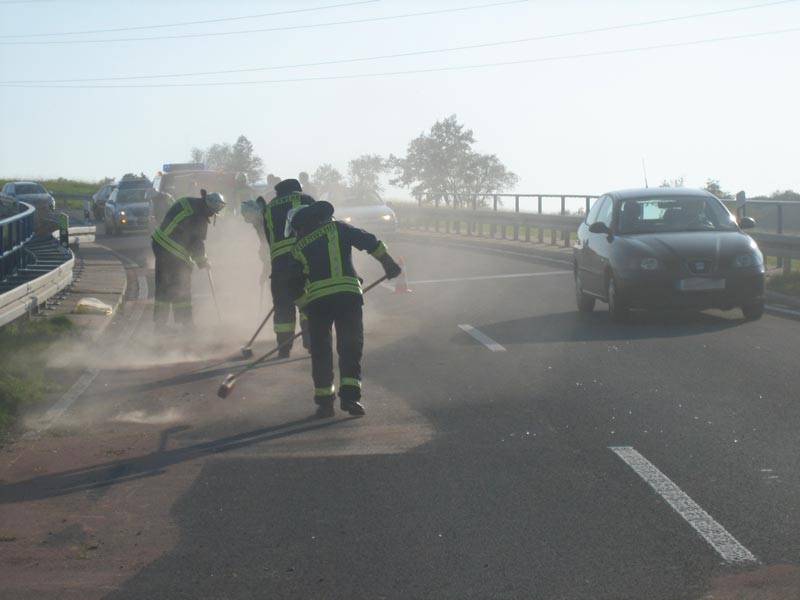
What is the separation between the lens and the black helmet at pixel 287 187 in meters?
12.1

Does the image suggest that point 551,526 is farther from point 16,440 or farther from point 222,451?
point 16,440

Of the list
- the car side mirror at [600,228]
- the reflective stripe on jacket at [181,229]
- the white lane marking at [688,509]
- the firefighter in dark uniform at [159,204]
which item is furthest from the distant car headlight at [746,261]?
the firefighter in dark uniform at [159,204]

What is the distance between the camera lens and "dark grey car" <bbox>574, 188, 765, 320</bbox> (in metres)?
14.0

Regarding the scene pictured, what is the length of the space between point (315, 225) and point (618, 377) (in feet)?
9.95

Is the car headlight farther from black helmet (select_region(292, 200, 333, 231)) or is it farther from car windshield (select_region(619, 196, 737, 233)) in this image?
black helmet (select_region(292, 200, 333, 231))

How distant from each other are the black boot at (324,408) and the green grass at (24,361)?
7.53 feet

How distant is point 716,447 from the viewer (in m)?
7.70

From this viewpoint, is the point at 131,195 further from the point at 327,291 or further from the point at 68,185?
the point at 68,185

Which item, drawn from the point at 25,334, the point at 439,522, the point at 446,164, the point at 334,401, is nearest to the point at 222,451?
the point at 334,401

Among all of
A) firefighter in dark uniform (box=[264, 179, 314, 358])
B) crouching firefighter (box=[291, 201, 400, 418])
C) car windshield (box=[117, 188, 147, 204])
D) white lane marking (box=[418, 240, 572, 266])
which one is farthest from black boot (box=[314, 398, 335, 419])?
car windshield (box=[117, 188, 147, 204])

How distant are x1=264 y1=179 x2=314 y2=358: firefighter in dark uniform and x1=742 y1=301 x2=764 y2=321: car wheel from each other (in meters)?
5.23

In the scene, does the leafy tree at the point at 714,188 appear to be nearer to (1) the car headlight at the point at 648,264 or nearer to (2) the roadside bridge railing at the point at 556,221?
(2) the roadside bridge railing at the point at 556,221

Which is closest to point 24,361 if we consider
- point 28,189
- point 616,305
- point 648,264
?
point 616,305

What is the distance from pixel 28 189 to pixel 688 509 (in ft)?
145
